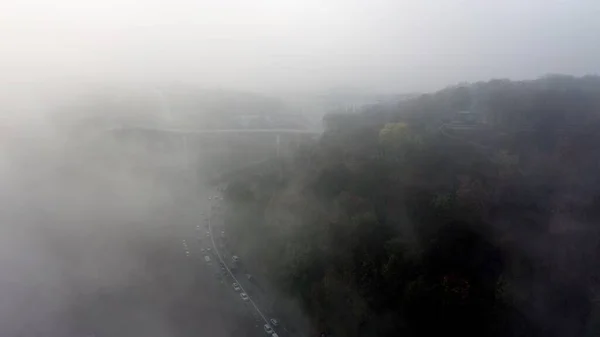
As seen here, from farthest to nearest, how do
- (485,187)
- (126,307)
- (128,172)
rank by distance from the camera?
(128,172) < (126,307) < (485,187)

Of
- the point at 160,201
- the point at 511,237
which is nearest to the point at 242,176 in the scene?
the point at 160,201

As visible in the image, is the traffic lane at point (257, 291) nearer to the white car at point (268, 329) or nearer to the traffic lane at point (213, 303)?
the white car at point (268, 329)

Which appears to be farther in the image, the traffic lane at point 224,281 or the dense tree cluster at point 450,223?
the traffic lane at point 224,281

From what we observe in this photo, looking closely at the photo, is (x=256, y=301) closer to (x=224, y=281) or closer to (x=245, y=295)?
(x=245, y=295)

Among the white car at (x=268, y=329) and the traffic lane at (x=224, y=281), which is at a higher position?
the traffic lane at (x=224, y=281)

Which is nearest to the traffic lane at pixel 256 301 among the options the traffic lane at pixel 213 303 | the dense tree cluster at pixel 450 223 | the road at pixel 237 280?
the road at pixel 237 280

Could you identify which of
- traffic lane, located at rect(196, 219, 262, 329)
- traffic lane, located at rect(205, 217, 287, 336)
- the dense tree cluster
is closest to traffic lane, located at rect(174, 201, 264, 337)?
traffic lane, located at rect(196, 219, 262, 329)

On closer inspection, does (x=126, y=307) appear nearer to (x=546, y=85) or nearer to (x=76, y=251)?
(x=76, y=251)

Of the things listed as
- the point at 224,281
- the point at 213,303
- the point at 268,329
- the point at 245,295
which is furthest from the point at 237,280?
the point at 268,329
